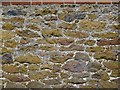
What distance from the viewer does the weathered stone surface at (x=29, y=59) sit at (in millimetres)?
3051

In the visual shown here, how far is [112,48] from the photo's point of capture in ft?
9.91

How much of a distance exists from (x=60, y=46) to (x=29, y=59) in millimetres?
418

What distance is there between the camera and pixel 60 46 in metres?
3.06

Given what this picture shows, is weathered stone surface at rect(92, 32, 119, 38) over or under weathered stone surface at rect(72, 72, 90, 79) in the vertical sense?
over

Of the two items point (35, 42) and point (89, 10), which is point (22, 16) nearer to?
point (35, 42)

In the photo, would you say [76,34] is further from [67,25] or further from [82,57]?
[82,57]

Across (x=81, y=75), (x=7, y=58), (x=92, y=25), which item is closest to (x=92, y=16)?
(x=92, y=25)

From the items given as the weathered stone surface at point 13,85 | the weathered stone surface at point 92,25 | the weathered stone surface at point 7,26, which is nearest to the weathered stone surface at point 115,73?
the weathered stone surface at point 92,25

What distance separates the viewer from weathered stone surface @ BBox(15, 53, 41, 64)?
3.05m

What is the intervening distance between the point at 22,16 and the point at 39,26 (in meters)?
0.25

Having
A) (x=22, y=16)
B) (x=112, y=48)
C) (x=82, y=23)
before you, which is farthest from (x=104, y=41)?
(x=22, y=16)

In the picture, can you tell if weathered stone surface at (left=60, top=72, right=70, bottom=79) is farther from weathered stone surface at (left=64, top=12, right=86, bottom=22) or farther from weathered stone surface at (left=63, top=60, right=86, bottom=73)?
weathered stone surface at (left=64, top=12, right=86, bottom=22)

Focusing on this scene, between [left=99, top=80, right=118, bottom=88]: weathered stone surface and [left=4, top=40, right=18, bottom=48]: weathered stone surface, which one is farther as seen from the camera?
[left=4, top=40, right=18, bottom=48]: weathered stone surface

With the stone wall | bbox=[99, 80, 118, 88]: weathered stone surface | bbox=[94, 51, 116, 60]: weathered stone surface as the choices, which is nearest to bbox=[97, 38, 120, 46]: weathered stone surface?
the stone wall
